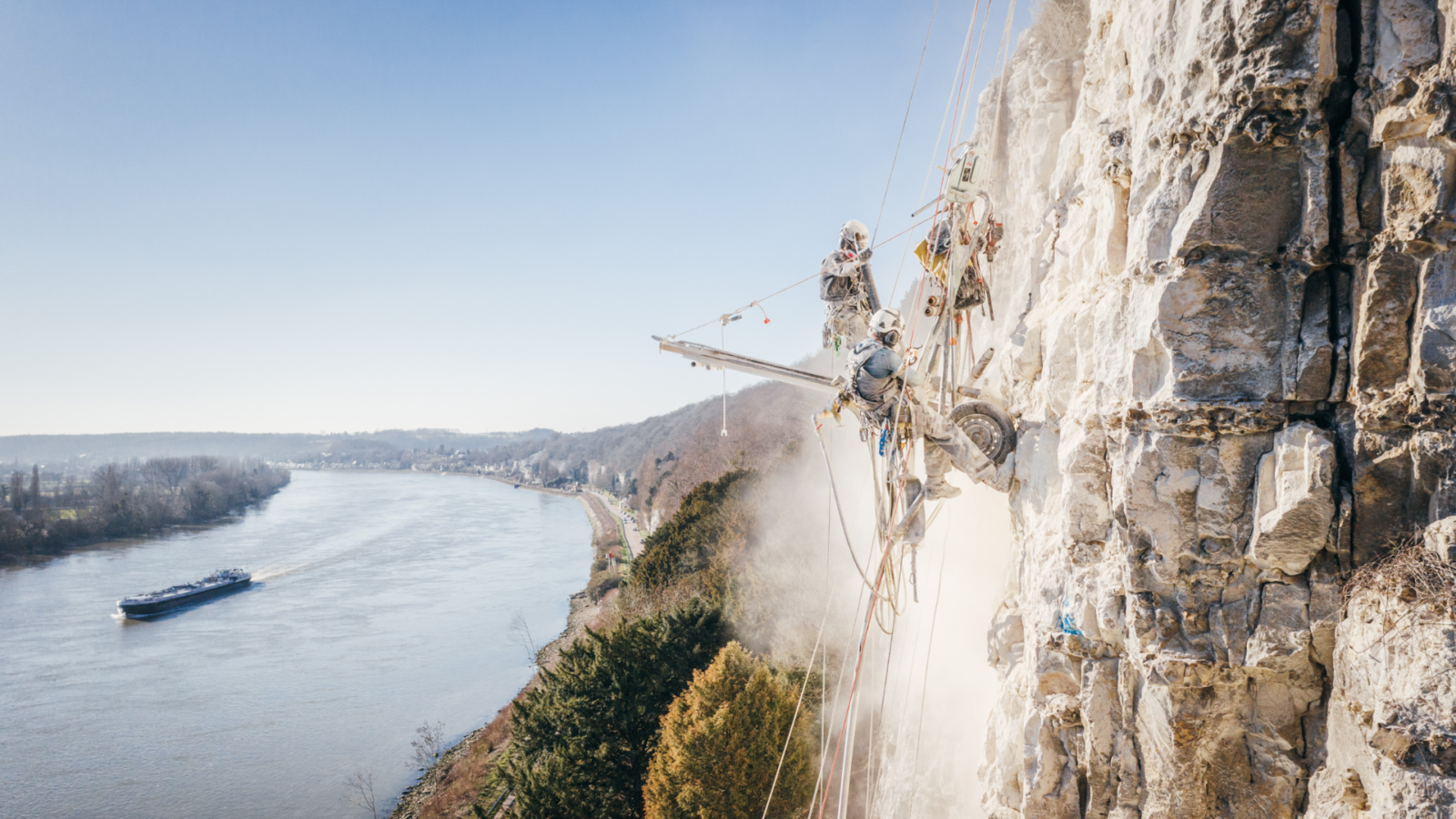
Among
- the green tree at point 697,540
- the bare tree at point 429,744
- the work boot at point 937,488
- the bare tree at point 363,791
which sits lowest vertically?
the bare tree at point 363,791

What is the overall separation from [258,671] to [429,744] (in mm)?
11793

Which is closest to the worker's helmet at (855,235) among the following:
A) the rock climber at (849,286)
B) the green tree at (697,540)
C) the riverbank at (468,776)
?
the rock climber at (849,286)

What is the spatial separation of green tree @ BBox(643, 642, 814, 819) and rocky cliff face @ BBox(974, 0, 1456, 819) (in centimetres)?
782

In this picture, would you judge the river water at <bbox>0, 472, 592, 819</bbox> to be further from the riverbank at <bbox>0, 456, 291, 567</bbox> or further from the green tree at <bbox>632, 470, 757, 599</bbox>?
the green tree at <bbox>632, 470, 757, 599</bbox>

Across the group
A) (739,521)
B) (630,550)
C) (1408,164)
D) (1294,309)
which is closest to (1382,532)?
(1294,309)

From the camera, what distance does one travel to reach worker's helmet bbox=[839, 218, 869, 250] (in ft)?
26.9

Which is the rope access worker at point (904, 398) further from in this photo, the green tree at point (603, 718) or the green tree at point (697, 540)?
the green tree at point (697, 540)

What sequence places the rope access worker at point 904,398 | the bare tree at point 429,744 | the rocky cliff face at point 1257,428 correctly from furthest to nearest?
the bare tree at point 429,744 → the rope access worker at point 904,398 → the rocky cliff face at point 1257,428

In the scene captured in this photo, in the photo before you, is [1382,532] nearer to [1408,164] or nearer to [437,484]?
[1408,164]

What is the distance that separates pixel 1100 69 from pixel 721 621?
15056mm

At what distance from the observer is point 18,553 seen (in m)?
52.4

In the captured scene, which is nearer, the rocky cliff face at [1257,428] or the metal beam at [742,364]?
the rocky cliff face at [1257,428]

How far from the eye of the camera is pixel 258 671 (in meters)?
28.6

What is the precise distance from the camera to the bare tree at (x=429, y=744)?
2159cm
